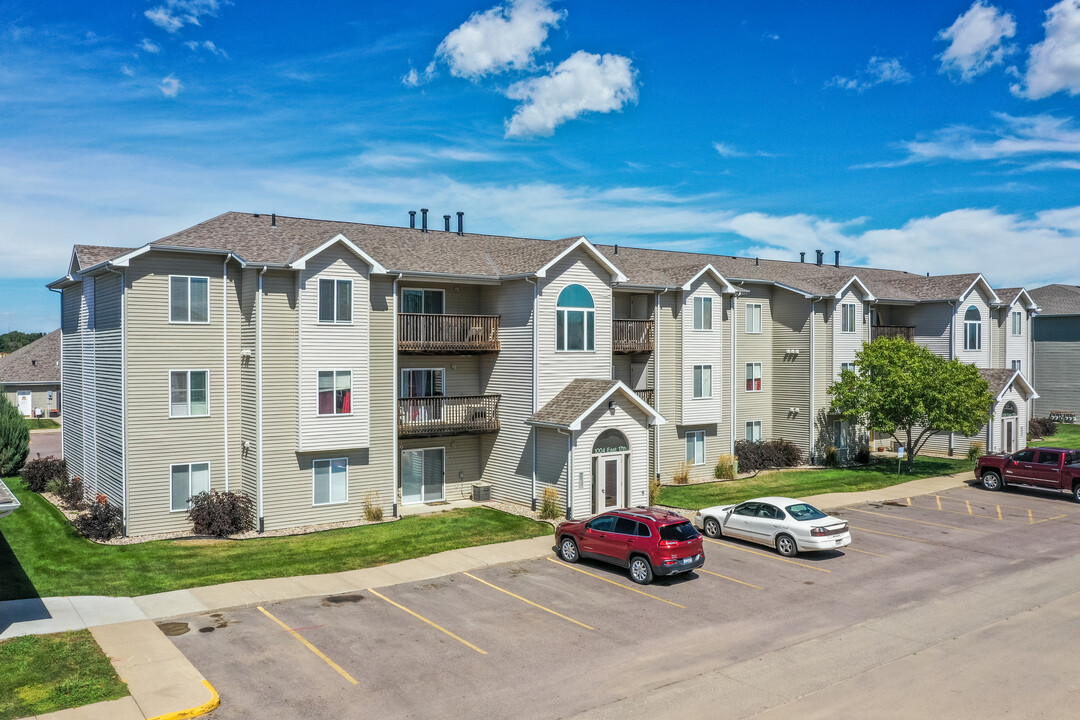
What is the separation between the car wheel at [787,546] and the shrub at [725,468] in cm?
1243

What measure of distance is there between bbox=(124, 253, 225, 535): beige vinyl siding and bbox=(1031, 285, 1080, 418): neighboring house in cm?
5173

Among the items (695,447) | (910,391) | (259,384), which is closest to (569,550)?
(259,384)

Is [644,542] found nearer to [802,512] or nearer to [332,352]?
[802,512]

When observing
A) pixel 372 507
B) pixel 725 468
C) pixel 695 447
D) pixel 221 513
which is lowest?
pixel 372 507

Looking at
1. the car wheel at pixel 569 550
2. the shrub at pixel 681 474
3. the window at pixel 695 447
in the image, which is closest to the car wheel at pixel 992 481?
the window at pixel 695 447

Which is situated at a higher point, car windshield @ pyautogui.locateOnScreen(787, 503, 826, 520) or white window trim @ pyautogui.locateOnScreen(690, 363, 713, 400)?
white window trim @ pyautogui.locateOnScreen(690, 363, 713, 400)

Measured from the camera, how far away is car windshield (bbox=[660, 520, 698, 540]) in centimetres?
1831

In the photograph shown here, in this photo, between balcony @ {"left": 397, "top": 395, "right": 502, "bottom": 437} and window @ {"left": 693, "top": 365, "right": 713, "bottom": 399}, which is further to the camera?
window @ {"left": 693, "top": 365, "right": 713, "bottom": 399}

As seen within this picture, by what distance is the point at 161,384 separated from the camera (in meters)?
23.3

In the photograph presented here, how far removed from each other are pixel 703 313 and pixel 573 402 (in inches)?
379

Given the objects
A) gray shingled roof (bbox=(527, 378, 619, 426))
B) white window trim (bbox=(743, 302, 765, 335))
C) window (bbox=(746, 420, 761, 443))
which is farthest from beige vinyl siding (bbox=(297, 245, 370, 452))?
window (bbox=(746, 420, 761, 443))

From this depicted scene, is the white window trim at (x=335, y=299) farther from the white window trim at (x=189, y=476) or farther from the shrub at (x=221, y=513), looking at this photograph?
the shrub at (x=221, y=513)

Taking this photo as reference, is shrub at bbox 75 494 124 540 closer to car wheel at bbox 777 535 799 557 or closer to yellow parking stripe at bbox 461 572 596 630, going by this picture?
yellow parking stripe at bbox 461 572 596 630

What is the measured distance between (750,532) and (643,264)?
52.5 feet
